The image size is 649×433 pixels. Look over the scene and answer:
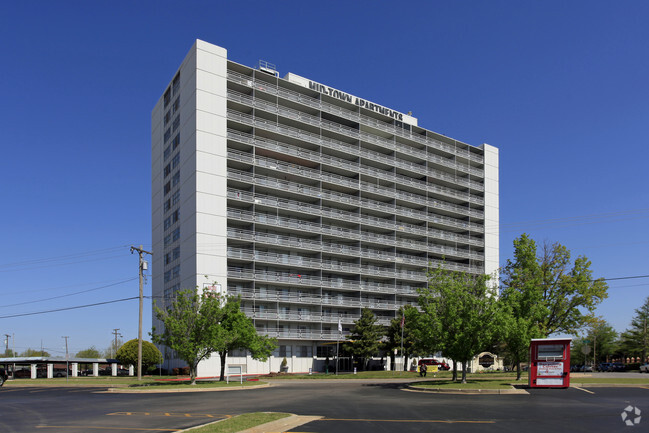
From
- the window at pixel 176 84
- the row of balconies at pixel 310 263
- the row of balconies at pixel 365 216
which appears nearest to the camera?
the row of balconies at pixel 310 263

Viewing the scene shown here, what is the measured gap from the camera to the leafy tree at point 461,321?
3659cm

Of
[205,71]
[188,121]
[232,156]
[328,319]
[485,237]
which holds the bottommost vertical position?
[328,319]

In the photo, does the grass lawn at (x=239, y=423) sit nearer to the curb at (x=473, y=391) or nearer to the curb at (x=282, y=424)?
the curb at (x=282, y=424)

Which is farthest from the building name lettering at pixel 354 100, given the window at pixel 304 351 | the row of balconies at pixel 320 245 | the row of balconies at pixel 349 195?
the window at pixel 304 351

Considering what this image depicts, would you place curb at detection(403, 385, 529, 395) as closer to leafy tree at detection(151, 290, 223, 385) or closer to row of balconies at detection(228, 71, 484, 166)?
leafy tree at detection(151, 290, 223, 385)

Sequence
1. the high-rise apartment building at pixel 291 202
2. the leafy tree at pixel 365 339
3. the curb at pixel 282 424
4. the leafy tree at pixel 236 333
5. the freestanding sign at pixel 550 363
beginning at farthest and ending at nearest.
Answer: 1. the leafy tree at pixel 365 339
2. the high-rise apartment building at pixel 291 202
3. the leafy tree at pixel 236 333
4. the freestanding sign at pixel 550 363
5. the curb at pixel 282 424

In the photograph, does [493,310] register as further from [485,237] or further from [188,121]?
[485,237]

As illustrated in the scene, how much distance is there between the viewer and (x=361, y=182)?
8762 centimetres

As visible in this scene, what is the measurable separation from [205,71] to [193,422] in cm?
5978

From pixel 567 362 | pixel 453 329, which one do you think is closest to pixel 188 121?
pixel 453 329

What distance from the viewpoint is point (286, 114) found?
78.7 meters

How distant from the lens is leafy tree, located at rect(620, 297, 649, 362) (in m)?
95.8

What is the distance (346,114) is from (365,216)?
16.5m

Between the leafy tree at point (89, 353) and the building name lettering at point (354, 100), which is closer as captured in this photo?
the building name lettering at point (354, 100)
